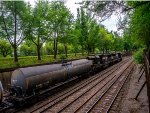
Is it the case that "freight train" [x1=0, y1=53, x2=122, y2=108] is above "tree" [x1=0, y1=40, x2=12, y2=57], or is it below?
below

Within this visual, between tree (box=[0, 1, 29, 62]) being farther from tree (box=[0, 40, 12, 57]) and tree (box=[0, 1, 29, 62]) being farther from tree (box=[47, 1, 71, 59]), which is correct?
tree (box=[0, 40, 12, 57])

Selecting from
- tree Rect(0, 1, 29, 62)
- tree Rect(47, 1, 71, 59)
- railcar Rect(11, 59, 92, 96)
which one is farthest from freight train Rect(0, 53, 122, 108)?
tree Rect(47, 1, 71, 59)

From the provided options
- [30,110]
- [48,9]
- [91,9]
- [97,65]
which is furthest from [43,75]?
[48,9]

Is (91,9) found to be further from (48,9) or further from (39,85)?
(48,9)

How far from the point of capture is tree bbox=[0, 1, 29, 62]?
37719mm

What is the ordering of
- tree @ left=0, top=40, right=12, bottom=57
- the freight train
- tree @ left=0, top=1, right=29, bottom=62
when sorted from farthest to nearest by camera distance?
tree @ left=0, top=40, right=12, bottom=57
tree @ left=0, top=1, right=29, bottom=62
the freight train

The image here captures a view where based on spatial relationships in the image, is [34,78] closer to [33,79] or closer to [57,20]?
[33,79]

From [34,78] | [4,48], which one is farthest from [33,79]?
[4,48]

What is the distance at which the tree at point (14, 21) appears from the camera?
3772 centimetres

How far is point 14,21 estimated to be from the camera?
1537 inches

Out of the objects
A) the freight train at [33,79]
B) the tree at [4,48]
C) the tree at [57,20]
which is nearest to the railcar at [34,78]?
the freight train at [33,79]

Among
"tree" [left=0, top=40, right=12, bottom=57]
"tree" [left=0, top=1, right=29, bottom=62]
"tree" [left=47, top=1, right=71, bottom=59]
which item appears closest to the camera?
"tree" [left=0, top=1, right=29, bottom=62]

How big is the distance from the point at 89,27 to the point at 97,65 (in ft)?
101

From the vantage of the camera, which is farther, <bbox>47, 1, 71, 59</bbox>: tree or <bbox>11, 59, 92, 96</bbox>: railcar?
<bbox>47, 1, 71, 59</bbox>: tree
